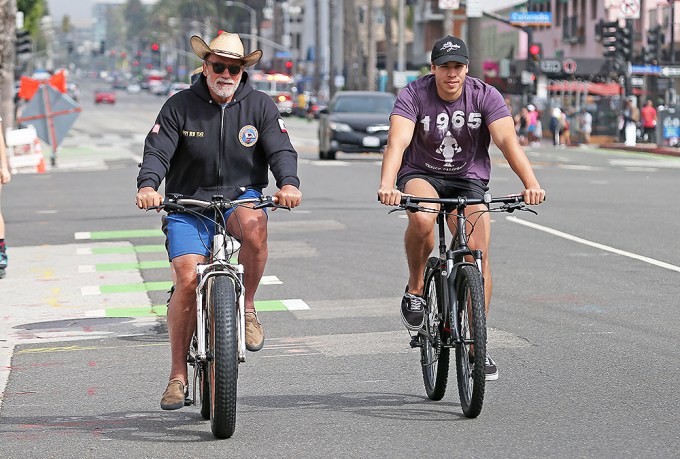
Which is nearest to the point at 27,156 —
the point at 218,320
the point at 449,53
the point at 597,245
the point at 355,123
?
the point at 355,123

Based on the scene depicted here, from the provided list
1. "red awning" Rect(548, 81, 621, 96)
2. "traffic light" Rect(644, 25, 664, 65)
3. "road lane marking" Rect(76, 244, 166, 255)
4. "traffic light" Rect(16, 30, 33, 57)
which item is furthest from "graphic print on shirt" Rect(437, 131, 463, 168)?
"red awning" Rect(548, 81, 621, 96)

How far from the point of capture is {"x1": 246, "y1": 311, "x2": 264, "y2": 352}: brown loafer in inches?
295

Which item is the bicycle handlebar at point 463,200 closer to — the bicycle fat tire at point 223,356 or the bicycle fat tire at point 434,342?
the bicycle fat tire at point 434,342

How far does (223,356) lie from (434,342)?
4.68ft

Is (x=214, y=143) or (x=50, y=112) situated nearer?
(x=214, y=143)

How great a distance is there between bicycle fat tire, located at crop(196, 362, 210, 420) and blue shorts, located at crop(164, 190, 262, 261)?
53cm

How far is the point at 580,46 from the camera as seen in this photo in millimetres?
72812

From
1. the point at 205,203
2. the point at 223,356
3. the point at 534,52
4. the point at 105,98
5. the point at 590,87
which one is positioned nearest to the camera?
the point at 223,356

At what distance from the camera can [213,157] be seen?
7.20 metres

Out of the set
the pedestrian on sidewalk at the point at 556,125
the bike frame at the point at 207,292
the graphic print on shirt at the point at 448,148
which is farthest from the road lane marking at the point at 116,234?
the pedestrian on sidewalk at the point at 556,125

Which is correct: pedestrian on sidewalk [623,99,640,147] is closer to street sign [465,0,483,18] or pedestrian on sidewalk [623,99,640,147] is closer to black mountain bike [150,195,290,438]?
street sign [465,0,483,18]

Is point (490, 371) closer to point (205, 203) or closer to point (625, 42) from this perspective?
point (205, 203)

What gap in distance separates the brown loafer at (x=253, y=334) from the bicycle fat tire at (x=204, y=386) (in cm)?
51

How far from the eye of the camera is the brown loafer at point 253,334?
7.50 metres
